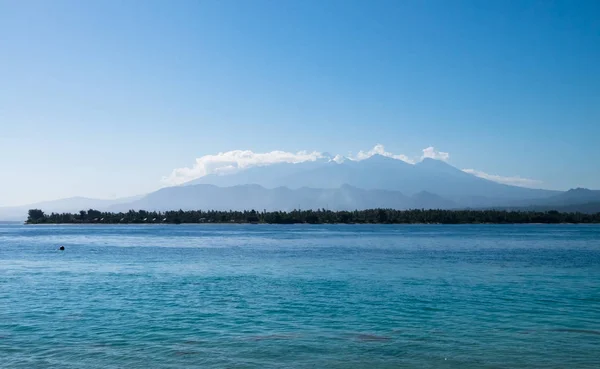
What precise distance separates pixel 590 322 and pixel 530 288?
31.9 feet

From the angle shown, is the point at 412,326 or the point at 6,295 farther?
the point at 6,295

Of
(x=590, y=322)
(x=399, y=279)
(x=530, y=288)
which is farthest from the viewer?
(x=399, y=279)

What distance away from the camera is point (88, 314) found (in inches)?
938

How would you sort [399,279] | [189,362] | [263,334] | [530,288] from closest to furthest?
[189,362]
[263,334]
[530,288]
[399,279]

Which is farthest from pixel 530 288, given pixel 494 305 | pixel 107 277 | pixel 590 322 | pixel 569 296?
pixel 107 277

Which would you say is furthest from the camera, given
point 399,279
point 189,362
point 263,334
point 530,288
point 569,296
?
point 399,279

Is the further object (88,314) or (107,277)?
(107,277)

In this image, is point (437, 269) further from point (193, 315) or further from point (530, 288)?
point (193, 315)

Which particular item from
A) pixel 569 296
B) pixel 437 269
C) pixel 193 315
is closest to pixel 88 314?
pixel 193 315

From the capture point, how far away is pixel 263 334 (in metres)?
20.0

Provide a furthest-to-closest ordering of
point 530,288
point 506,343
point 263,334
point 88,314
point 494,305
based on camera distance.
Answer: point 530,288 → point 494,305 → point 88,314 → point 263,334 → point 506,343

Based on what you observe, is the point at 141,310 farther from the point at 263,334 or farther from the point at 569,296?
the point at 569,296

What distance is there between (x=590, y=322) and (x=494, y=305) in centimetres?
458

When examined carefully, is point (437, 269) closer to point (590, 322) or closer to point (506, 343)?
point (590, 322)
